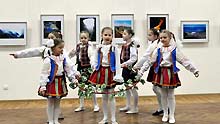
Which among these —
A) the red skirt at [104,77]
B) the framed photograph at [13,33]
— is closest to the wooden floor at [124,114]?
the red skirt at [104,77]

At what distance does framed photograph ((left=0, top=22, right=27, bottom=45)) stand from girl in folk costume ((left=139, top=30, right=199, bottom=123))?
3.42 m

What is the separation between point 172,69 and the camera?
477 centimetres

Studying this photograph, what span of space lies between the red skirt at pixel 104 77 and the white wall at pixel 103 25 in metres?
2.88

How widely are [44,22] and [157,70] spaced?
3.31 metres

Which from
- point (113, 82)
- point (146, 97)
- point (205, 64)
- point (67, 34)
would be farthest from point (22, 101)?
point (205, 64)

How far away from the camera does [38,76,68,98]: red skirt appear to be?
4395 millimetres

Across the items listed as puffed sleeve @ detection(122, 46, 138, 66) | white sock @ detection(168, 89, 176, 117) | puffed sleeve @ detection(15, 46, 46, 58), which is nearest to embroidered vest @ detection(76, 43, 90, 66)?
puffed sleeve @ detection(122, 46, 138, 66)

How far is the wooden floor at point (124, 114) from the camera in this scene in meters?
5.01

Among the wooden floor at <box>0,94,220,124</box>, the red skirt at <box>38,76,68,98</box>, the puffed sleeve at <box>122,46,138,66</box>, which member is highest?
the puffed sleeve at <box>122,46,138,66</box>

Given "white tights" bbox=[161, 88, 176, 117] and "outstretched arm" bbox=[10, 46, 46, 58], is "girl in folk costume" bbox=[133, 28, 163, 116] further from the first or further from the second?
"outstretched arm" bbox=[10, 46, 46, 58]

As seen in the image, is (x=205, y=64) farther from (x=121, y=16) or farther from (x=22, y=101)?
(x=22, y=101)

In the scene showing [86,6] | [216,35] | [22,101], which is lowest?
[22,101]

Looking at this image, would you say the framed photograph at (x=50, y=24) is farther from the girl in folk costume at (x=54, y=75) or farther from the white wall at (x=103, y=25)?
the girl in folk costume at (x=54, y=75)

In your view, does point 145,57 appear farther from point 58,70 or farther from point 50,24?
point 50,24
